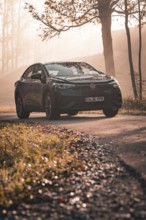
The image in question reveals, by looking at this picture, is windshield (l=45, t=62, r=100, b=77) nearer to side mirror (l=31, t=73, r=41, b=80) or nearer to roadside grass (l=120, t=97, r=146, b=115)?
side mirror (l=31, t=73, r=41, b=80)

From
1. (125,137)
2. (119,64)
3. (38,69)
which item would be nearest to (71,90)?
(38,69)

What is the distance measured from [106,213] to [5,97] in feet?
137

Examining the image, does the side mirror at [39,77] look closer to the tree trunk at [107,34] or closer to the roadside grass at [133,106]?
the roadside grass at [133,106]

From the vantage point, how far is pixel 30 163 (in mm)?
6500

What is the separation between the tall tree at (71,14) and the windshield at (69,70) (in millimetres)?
10421

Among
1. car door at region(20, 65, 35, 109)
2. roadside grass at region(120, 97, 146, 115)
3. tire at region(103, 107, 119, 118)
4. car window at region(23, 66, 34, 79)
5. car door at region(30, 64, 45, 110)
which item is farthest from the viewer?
roadside grass at region(120, 97, 146, 115)

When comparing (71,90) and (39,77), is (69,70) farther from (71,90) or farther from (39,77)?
(71,90)

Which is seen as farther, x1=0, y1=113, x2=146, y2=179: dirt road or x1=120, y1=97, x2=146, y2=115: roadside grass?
x1=120, y1=97, x2=146, y2=115: roadside grass

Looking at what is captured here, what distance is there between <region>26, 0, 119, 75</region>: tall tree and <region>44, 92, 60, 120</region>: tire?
11.5 metres

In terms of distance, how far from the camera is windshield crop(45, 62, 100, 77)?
13.8m

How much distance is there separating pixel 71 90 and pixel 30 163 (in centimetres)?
665

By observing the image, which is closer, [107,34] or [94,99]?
[94,99]

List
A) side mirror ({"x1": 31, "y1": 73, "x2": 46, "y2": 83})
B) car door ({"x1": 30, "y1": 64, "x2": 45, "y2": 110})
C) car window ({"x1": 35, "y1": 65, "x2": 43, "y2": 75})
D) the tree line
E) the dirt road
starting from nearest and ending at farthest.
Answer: the dirt road → side mirror ({"x1": 31, "y1": 73, "x2": 46, "y2": 83}) → car door ({"x1": 30, "y1": 64, "x2": 45, "y2": 110}) → car window ({"x1": 35, "y1": 65, "x2": 43, "y2": 75}) → the tree line

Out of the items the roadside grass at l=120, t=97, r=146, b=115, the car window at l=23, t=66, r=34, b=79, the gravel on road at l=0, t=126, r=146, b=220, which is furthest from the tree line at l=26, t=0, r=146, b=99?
the gravel on road at l=0, t=126, r=146, b=220
